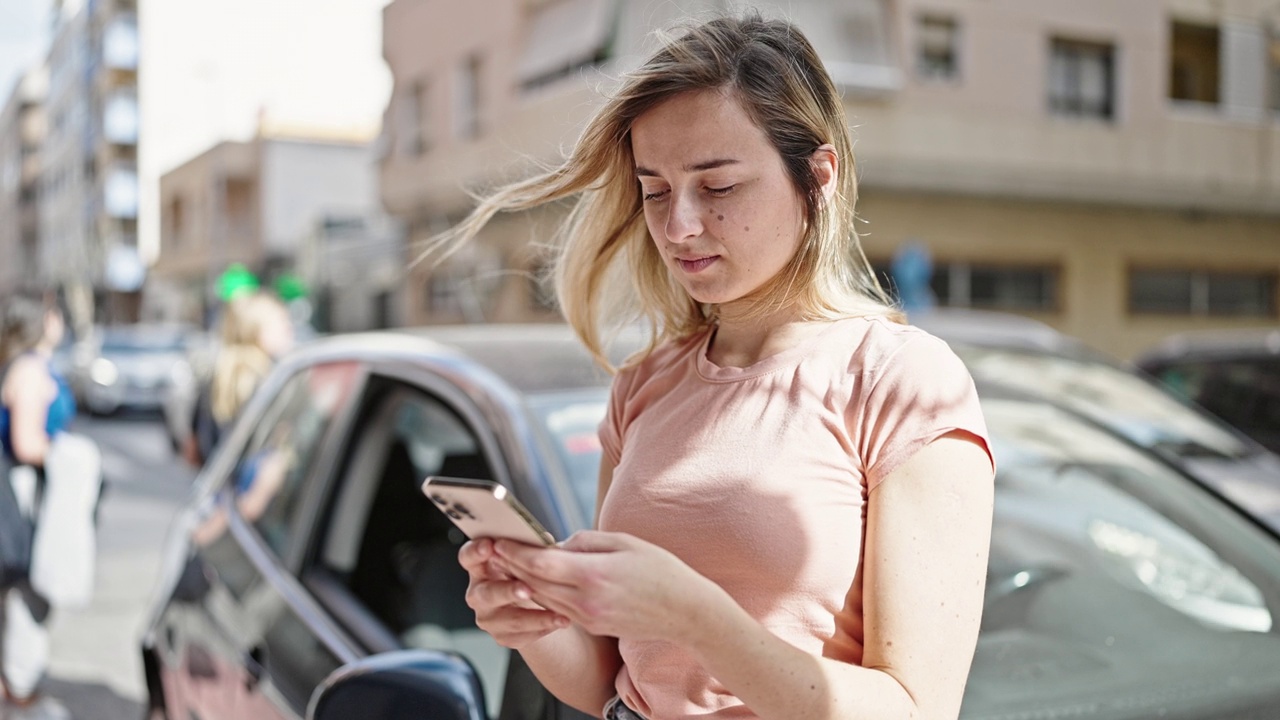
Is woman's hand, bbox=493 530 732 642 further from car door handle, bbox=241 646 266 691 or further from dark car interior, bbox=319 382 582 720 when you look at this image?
car door handle, bbox=241 646 266 691

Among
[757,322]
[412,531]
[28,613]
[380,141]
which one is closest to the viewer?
[757,322]

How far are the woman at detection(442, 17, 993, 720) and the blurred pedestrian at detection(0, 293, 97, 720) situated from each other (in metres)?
3.60

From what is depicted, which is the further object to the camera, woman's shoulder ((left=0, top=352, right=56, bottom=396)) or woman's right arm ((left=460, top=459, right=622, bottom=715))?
woman's shoulder ((left=0, top=352, right=56, bottom=396))

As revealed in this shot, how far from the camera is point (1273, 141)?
66.7ft

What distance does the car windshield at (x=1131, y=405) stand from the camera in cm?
423

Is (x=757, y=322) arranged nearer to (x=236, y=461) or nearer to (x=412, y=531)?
(x=412, y=531)

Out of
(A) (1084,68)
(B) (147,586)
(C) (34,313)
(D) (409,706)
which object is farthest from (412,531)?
(A) (1084,68)

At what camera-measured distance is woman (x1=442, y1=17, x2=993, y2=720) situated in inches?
43.6

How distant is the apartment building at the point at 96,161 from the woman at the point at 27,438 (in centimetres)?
4236

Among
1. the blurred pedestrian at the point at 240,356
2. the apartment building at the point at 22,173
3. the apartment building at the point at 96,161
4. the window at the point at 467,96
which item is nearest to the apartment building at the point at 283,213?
the window at the point at 467,96

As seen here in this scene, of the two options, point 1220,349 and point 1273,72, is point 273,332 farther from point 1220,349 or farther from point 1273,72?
point 1273,72

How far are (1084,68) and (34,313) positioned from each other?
17795 mm

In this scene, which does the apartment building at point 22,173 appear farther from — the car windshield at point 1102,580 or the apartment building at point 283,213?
the car windshield at point 1102,580

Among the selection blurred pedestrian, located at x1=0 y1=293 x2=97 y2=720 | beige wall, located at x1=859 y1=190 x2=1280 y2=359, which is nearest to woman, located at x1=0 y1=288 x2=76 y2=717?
blurred pedestrian, located at x1=0 y1=293 x2=97 y2=720
